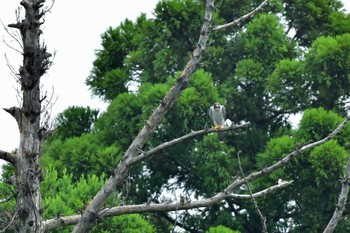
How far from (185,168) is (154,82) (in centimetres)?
219

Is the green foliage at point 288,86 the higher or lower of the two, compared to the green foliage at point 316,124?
higher

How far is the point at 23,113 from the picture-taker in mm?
10602

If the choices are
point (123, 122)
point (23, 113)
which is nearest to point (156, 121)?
point (23, 113)

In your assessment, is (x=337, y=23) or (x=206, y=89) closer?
(x=206, y=89)

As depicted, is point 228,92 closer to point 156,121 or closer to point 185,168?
point 185,168

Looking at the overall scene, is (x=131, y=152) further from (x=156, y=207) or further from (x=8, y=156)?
(x=8, y=156)

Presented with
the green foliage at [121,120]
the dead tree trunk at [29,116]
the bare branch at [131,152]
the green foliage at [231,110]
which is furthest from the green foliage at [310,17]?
the dead tree trunk at [29,116]

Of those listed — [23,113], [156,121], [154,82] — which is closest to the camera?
[23,113]

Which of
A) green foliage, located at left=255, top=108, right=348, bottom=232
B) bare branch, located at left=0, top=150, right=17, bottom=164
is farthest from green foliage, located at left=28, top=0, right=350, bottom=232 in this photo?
bare branch, located at left=0, top=150, right=17, bottom=164

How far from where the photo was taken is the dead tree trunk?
10.5 metres

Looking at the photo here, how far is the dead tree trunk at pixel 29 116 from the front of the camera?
1051 centimetres

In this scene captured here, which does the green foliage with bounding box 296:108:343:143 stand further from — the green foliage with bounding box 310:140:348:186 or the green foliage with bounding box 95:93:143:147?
the green foliage with bounding box 95:93:143:147

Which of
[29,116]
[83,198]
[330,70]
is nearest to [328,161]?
[330,70]

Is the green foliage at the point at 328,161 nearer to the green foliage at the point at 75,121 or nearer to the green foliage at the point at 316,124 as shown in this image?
the green foliage at the point at 316,124
